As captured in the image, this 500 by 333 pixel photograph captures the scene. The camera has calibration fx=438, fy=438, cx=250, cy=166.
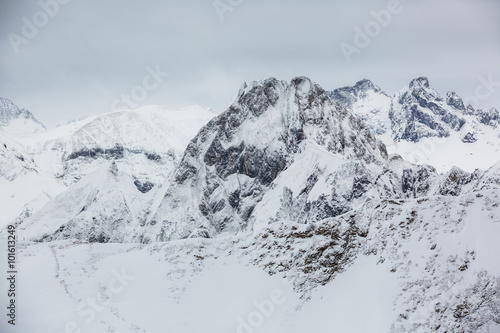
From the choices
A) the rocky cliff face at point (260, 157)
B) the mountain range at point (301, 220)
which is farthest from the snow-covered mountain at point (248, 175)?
the mountain range at point (301, 220)

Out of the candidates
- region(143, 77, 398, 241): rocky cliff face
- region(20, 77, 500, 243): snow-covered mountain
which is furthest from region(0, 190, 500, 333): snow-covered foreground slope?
region(143, 77, 398, 241): rocky cliff face

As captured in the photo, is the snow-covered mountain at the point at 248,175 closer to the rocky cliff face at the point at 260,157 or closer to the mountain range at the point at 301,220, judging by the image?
the rocky cliff face at the point at 260,157

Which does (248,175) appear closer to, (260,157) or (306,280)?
(260,157)

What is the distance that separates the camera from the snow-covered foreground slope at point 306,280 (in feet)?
94.4

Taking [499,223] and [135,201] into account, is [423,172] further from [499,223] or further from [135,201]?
[135,201]

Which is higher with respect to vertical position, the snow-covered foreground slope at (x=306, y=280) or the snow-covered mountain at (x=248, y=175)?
the snow-covered mountain at (x=248, y=175)

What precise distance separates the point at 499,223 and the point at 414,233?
6.22 metres

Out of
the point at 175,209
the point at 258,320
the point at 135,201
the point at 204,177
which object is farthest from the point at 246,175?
the point at 258,320

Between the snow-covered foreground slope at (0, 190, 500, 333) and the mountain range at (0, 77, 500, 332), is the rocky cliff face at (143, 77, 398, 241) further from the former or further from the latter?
the snow-covered foreground slope at (0, 190, 500, 333)

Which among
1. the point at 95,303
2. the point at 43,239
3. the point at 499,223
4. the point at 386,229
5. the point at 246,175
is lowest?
the point at 499,223

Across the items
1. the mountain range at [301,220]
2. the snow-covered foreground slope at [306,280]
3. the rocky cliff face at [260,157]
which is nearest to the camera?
the snow-covered foreground slope at [306,280]

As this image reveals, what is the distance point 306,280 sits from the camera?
122ft

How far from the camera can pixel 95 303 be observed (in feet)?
122

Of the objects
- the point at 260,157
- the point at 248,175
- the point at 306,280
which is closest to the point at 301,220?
the point at 260,157
